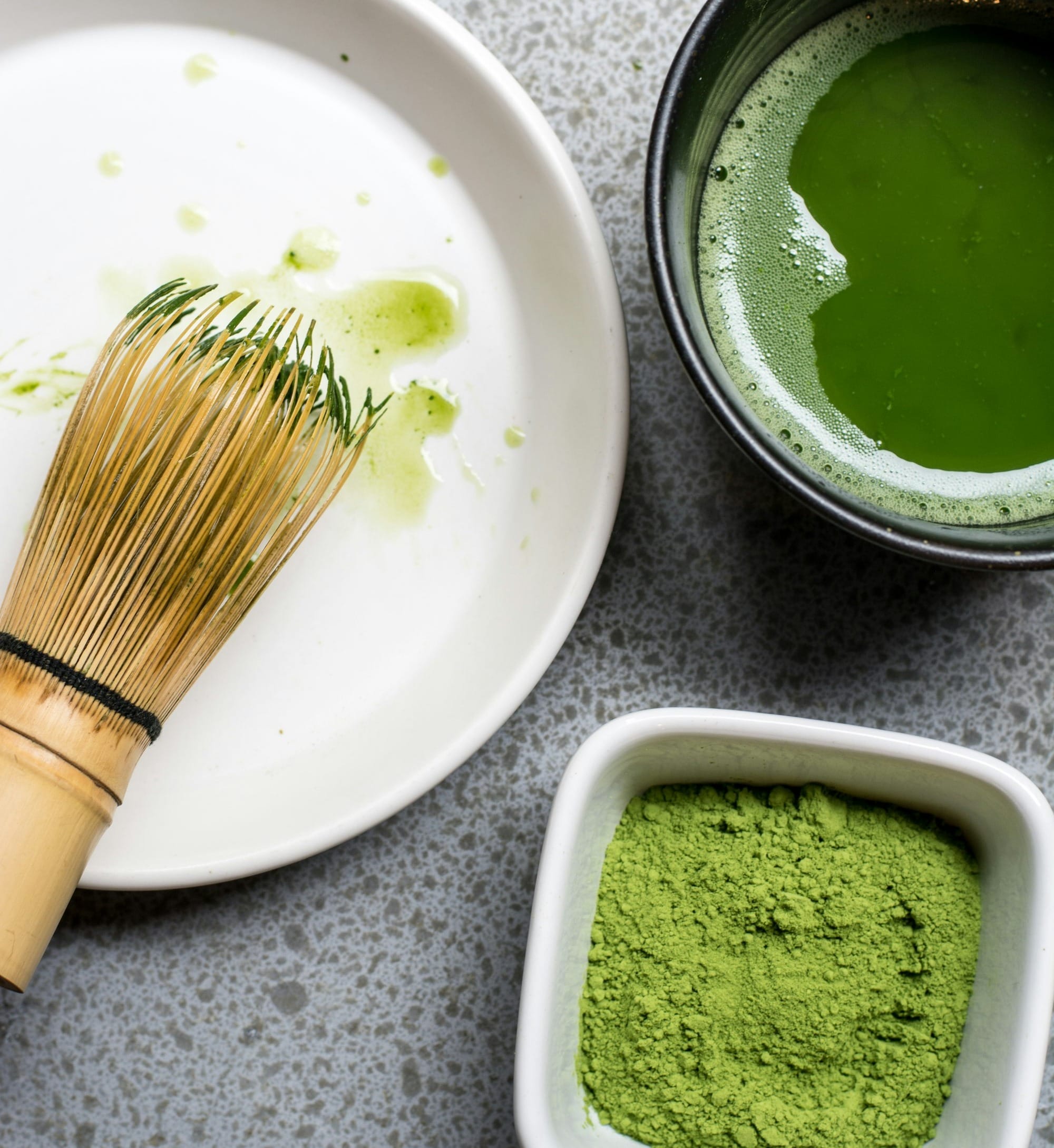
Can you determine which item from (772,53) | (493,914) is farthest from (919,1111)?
(772,53)

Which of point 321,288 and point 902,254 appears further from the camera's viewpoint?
point 321,288

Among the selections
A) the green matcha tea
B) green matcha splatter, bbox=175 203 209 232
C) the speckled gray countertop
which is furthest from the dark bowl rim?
green matcha splatter, bbox=175 203 209 232

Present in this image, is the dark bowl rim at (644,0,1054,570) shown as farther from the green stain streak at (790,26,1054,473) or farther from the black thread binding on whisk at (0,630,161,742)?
the black thread binding on whisk at (0,630,161,742)

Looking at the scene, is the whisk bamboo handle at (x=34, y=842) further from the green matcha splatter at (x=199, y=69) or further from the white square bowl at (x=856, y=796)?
the green matcha splatter at (x=199, y=69)

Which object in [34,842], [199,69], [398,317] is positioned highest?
[199,69]

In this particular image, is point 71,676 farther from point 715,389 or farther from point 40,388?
point 715,389

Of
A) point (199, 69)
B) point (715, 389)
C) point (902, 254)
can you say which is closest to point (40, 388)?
point (199, 69)

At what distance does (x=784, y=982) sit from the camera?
696 mm

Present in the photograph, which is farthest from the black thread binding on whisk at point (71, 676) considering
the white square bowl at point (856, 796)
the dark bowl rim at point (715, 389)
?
the dark bowl rim at point (715, 389)

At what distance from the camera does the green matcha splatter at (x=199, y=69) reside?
77 centimetres

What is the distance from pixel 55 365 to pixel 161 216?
15 centimetres

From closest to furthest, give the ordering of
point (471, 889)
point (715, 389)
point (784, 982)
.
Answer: point (715, 389)
point (784, 982)
point (471, 889)

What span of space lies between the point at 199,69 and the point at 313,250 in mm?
175

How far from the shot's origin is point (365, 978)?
2.66 feet
